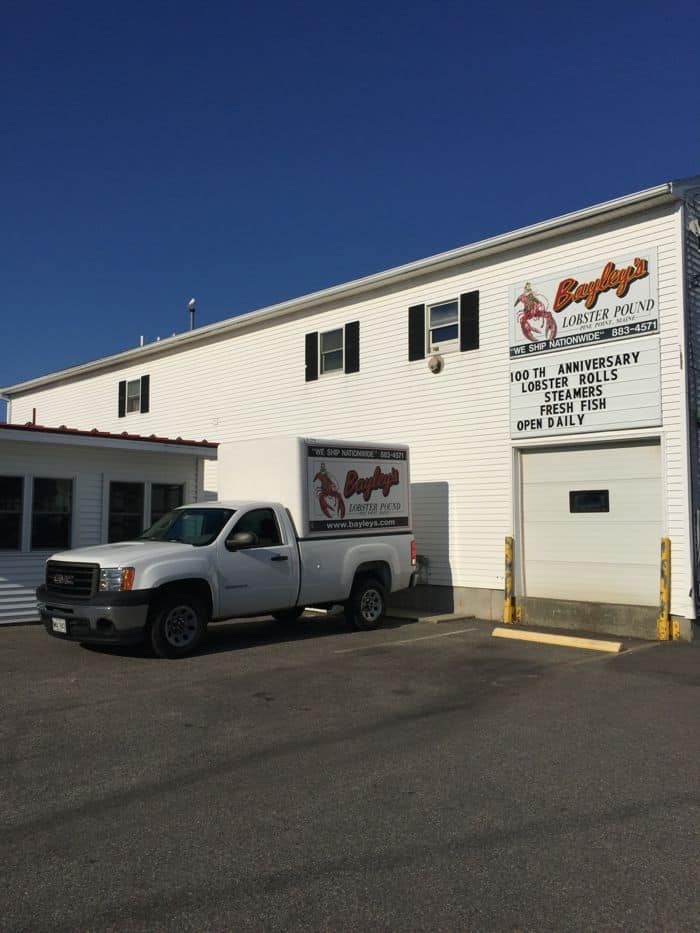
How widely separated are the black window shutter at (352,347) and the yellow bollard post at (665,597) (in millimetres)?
7571

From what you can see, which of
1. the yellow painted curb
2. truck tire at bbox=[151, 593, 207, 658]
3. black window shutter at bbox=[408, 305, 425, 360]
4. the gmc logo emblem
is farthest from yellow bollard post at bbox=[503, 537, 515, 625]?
the gmc logo emblem

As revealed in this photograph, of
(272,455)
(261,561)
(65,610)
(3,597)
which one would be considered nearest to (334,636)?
(261,561)

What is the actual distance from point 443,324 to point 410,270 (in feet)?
4.12

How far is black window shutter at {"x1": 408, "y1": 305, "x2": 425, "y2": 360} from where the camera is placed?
16.5m

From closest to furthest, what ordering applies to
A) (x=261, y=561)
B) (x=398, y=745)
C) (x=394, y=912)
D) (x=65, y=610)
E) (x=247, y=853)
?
1. (x=394, y=912)
2. (x=247, y=853)
3. (x=398, y=745)
4. (x=65, y=610)
5. (x=261, y=561)

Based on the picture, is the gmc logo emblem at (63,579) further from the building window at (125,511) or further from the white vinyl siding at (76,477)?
the building window at (125,511)

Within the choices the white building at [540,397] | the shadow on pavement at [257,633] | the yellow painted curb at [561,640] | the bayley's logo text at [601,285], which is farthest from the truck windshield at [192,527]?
the bayley's logo text at [601,285]

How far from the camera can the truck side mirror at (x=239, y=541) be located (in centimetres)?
1145

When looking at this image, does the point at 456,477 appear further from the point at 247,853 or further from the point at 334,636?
the point at 247,853

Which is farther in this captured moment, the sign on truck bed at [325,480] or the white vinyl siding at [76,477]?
the white vinyl siding at [76,477]

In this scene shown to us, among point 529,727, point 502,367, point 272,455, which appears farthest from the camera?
point 502,367

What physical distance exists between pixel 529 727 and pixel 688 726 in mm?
1428

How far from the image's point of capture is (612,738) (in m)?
7.00

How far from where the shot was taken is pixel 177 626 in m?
10.8
